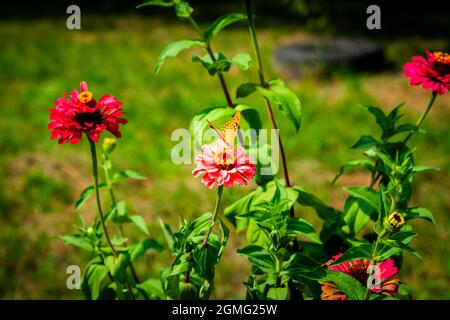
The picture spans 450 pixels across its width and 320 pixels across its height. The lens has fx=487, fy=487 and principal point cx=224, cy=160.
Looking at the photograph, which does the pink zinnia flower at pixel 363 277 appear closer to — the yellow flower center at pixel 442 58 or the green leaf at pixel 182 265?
the green leaf at pixel 182 265

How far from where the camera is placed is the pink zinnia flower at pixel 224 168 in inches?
29.6

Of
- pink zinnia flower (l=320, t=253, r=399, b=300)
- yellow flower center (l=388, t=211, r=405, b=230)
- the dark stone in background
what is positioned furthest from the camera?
the dark stone in background

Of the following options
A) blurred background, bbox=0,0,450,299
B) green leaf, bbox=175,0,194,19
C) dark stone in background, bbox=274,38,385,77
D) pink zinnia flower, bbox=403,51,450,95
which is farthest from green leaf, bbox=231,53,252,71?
dark stone in background, bbox=274,38,385,77

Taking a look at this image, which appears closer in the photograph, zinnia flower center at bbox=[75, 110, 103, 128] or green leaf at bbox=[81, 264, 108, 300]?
zinnia flower center at bbox=[75, 110, 103, 128]

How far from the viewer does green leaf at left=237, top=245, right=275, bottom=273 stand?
0.85 m

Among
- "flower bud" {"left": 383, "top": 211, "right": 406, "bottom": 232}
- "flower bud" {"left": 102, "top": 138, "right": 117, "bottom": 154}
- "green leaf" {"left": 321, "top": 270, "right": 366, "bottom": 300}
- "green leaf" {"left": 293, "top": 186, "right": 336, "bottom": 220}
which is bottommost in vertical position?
"green leaf" {"left": 321, "top": 270, "right": 366, "bottom": 300}

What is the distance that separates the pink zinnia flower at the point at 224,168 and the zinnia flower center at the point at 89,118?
0.68 feet

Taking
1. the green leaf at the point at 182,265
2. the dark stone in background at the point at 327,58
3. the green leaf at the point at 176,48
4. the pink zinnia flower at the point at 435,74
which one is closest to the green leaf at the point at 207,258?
the green leaf at the point at 182,265

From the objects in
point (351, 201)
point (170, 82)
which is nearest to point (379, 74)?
point (170, 82)

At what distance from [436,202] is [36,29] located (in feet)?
12.9

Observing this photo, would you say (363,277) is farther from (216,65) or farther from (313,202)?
(216,65)

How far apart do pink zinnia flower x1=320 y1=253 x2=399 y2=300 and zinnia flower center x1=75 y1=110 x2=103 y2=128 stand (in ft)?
1.56

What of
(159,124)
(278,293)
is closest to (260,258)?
(278,293)

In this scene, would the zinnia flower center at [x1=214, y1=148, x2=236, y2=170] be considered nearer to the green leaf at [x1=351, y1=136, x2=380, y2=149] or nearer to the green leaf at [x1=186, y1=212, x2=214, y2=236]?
the green leaf at [x1=186, y1=212, x2=214, y2=236]
